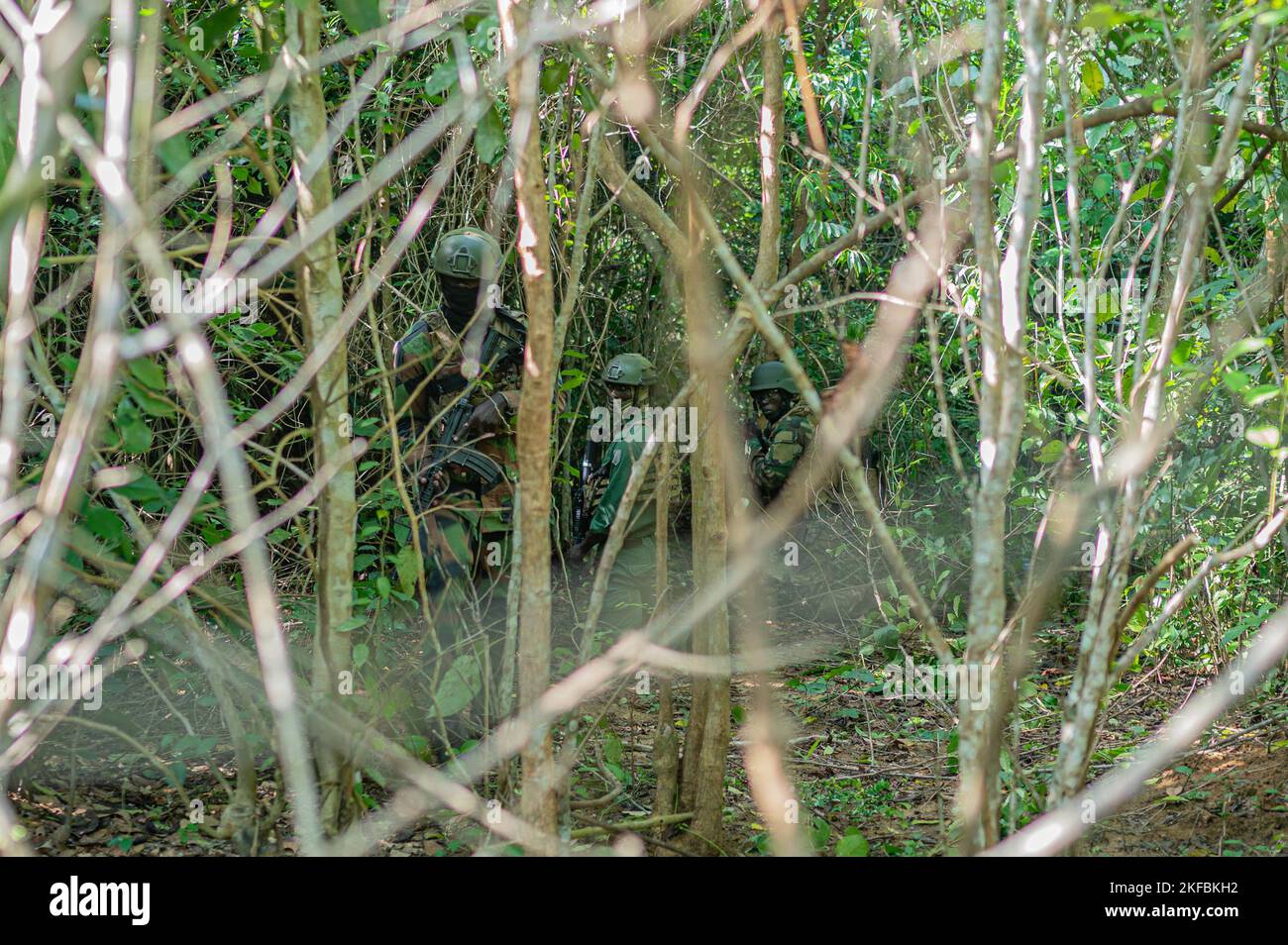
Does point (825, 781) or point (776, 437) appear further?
point (776, 437)

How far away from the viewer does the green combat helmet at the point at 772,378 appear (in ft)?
21.5

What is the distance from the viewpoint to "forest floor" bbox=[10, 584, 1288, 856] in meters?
3.41

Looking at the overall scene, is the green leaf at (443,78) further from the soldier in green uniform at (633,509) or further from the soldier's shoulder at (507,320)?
the soldier in green uniform at (633,509)

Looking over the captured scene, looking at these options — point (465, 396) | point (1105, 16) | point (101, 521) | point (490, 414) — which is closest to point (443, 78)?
point (101, 521)

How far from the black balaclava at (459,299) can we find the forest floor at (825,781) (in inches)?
66.2

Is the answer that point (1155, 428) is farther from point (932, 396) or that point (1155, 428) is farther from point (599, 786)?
point (932, 396)

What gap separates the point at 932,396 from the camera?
7.09 metres

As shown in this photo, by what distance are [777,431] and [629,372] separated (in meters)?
1.18

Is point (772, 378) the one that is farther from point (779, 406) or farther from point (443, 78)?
point (443, 78)

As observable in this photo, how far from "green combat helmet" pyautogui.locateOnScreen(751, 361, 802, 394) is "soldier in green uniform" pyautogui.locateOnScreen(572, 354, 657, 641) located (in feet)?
2.88

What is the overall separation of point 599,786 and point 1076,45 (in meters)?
2.86

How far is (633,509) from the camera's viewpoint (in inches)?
213

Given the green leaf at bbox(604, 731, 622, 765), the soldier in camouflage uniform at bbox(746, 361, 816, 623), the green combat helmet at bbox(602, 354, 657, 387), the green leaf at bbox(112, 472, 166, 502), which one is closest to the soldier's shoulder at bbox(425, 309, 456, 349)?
the green combat helmet at bbox(602, 354, 657, 387)
